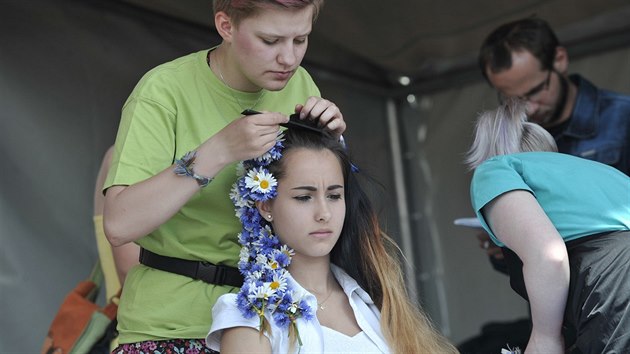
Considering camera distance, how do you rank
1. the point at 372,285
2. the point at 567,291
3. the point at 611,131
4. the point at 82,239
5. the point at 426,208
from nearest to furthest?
the point at 567,291 < the point at 372,285 < the point at 611,131 < the point at 82,239 < the point at 426,208

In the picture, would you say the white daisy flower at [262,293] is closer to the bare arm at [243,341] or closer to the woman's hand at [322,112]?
the bare arm at [243,341]

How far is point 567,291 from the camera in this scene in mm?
2066

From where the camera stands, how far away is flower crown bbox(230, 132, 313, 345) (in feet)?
6.63

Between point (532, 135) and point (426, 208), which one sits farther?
point (426, 208)

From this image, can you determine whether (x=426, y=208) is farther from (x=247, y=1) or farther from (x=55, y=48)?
(x=247, y=1)

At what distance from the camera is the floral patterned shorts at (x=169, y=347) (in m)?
2.03

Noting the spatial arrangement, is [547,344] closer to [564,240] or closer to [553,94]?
[564,240]

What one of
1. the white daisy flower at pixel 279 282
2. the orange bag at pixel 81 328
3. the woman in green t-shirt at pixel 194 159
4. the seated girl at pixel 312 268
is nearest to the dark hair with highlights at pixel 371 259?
the seated girl at pixel 312 268

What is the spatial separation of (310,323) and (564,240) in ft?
2.09

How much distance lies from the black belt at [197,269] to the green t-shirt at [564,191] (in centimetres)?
61

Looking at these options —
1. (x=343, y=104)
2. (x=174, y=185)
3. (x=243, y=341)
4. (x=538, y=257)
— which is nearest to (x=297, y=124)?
(x=174, y=185)

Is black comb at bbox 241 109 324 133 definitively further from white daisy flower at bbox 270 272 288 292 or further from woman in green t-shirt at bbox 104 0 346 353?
white daisy flower at bbox 270 272 288 292

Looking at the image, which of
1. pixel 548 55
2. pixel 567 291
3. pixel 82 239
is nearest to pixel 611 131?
pixel 548 55

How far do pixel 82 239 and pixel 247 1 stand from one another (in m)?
2.00
